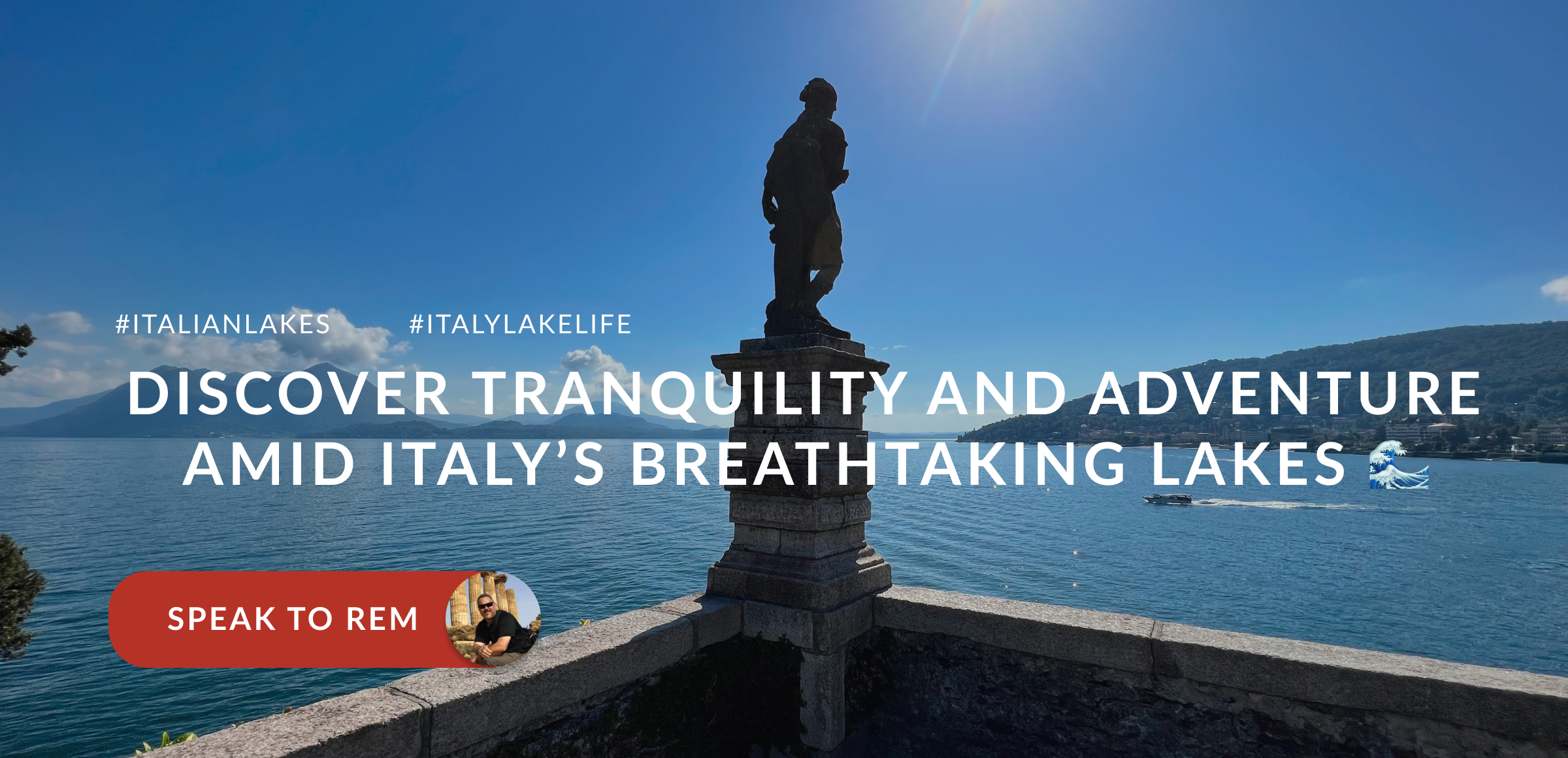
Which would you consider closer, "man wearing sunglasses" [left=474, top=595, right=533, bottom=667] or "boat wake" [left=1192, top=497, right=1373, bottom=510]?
"man wearing sunglasses" [left=474, top=595, right=533, bottom=667]

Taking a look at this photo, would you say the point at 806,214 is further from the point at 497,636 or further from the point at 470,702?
the point at 470,702

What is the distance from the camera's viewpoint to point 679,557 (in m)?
34.7

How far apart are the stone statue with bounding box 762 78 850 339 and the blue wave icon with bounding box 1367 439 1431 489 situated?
297 ft

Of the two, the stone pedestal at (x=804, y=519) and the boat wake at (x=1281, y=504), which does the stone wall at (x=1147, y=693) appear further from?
the boat wake at (x=1281, y=504)

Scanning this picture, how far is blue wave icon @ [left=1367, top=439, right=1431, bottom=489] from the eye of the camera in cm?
7619

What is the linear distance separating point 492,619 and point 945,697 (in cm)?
335

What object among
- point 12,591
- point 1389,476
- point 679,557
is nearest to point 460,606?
point 12,591

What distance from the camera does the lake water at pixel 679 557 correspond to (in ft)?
66.1

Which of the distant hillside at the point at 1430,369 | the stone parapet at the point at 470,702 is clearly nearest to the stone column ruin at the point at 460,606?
the stone parapet at the point at 470,702

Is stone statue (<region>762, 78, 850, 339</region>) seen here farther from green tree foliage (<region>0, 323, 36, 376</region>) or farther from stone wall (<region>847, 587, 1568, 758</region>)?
green tree foliage (<region>0, 323, 36, 376</region>)

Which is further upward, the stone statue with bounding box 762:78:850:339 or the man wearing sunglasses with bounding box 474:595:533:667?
the stone statue with bounding box 762:78:850:339

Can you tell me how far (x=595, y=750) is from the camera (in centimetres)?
442

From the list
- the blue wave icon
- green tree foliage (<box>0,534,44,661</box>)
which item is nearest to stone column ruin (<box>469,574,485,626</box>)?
green tree foliage (<box>0,534,44,661</box>)

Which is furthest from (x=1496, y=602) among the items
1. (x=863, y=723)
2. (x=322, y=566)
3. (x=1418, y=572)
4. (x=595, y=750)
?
(x=322, y=566)
